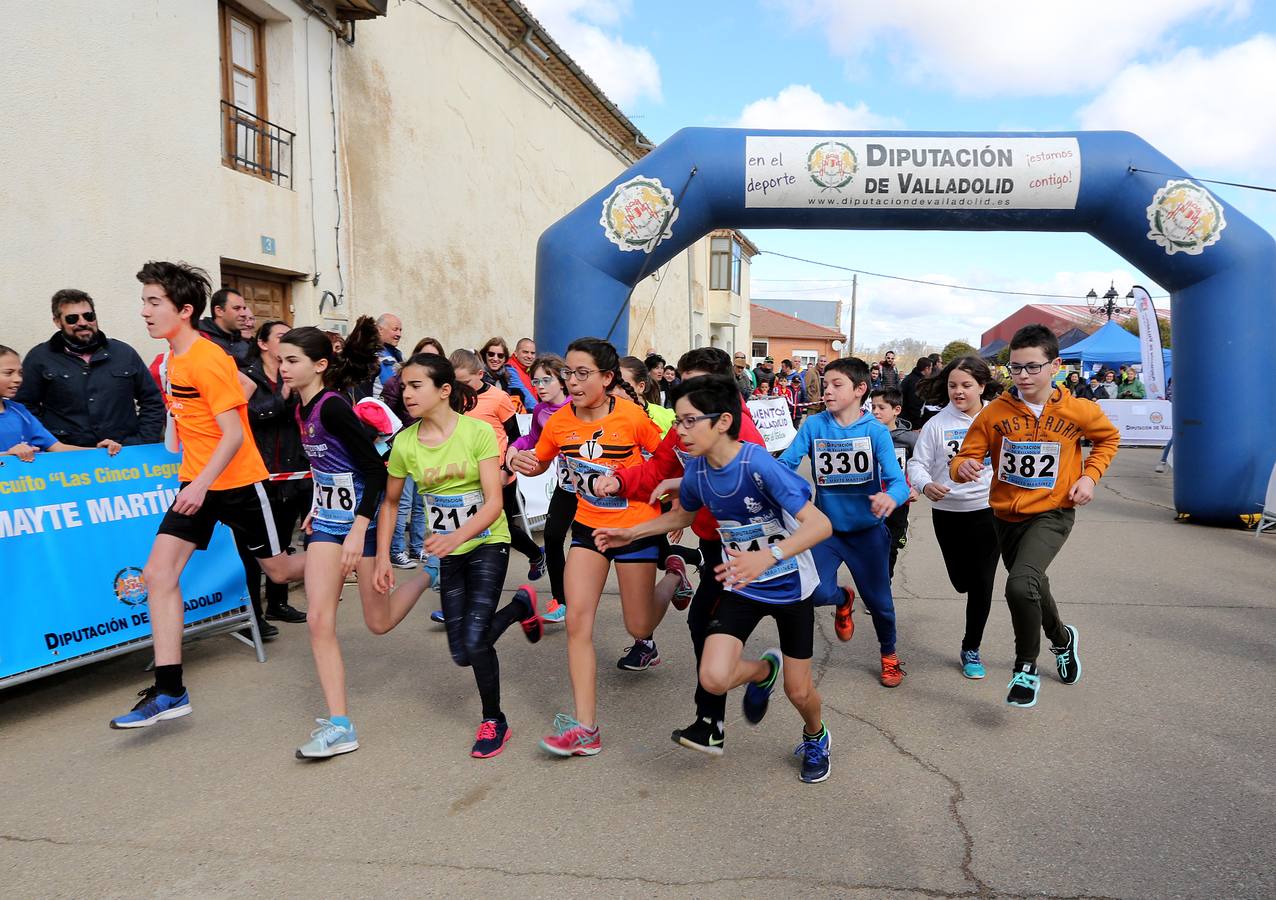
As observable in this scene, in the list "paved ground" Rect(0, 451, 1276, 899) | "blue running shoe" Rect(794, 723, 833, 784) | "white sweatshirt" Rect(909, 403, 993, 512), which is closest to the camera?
"paved ground" Rect(0, 451, 1276, 899)

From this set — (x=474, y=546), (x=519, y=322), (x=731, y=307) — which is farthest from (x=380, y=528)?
(x=731, y=307)

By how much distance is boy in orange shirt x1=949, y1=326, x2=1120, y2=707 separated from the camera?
165 inches

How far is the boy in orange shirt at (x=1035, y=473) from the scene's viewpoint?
419 centimetres

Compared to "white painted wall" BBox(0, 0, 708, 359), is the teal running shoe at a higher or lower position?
lower

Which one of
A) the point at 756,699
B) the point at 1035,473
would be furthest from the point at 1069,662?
the point at 756,699

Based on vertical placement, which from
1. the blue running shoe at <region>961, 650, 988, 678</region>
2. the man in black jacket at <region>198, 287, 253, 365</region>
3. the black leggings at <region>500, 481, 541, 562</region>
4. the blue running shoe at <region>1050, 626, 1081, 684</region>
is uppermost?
the man in black jacket at <region>198, 287, 253, 365</region>

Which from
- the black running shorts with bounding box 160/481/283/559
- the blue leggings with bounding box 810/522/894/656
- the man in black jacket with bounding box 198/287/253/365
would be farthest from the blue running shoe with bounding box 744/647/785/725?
the man in black jacket with bounding box 198/287/253/365

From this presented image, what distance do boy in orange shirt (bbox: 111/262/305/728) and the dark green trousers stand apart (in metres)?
3.82

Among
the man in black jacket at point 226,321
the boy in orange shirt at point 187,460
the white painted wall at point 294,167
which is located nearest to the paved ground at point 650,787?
the boy in orange shirt at point 187,460

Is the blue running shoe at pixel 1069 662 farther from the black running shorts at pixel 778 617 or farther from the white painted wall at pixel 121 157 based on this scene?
the white painted wall at pixel 121 157

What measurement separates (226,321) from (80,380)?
102 centimetres

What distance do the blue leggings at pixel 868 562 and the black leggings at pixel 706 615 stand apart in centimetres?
69

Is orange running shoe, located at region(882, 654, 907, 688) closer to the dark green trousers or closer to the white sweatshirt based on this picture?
the dark green trousers

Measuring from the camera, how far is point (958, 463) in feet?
14.4
